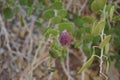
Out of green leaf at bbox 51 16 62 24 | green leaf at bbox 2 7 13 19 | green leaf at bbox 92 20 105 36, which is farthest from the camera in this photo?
green leaf at bbox 2 7 13 19

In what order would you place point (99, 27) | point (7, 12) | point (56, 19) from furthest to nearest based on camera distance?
point (7, 12)
point (56, 19)
point (99, 27)

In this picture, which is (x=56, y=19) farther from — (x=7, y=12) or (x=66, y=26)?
(x=7, y=12)

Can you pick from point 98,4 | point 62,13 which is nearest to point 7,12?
point 62,13

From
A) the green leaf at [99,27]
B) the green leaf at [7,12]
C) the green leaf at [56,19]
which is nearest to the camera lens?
the green leaf at [99,27]

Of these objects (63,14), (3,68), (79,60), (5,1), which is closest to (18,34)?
(3,68)

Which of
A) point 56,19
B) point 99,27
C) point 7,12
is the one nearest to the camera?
point 99,27

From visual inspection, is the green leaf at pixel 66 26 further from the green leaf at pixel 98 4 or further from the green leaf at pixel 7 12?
the green leaf at pixel 7 12

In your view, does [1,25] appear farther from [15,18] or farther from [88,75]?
[88,75]

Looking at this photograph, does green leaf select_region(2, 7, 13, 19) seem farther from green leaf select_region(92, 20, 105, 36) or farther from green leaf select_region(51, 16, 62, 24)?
green leaf select_region(92, 20, 105, 36)

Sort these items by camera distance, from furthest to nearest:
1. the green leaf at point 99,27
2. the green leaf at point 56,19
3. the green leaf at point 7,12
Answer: the green leaf at point 7,12 < the green leaf at point 56,19 < the green leaf at point 99,27

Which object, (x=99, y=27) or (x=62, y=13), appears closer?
(x=99, y=27)

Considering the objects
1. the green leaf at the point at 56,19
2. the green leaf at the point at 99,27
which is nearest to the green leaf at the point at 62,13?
the green leaf at the point at 56,19

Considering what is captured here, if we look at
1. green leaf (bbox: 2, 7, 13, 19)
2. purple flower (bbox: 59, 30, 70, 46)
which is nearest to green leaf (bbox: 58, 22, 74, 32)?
purple flower (bbox: 59, 30, 70, 46)
